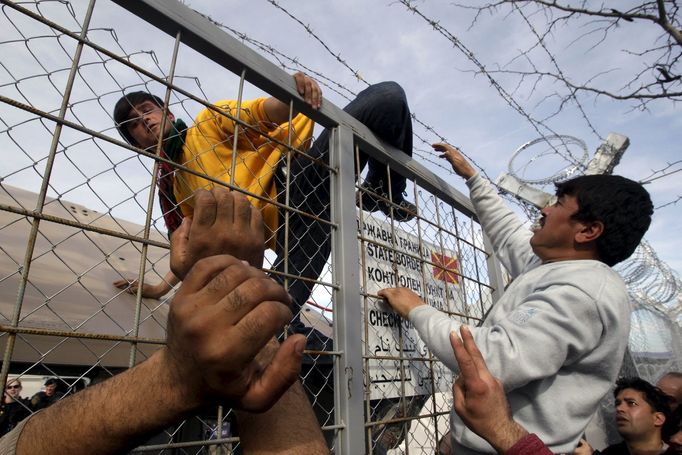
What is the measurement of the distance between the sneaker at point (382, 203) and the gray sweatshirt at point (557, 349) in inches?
28.2

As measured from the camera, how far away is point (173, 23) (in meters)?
1.31

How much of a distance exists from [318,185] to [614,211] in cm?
111

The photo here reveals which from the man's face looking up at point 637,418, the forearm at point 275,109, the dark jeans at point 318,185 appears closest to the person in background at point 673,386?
the man's face looking up at point 637,418

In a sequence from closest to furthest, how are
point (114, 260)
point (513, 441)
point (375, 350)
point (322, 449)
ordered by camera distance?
point (322, 449), point (513, 441), point (375, 350), point (114, 260)

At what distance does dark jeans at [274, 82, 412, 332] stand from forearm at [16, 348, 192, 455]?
37.2 inches

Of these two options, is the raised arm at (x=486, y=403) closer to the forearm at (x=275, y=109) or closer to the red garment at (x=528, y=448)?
the red garment at (x=528, y=448)

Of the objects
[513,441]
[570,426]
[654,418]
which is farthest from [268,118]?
[654,418]

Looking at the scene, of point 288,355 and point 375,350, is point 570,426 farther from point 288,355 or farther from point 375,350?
point 288,355

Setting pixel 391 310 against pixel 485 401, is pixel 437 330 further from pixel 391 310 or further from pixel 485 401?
pixel 391 310

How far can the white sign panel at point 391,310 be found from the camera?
1877 mm

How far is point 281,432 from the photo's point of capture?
2.80 feet

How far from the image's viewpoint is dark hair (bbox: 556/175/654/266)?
167 centimetres

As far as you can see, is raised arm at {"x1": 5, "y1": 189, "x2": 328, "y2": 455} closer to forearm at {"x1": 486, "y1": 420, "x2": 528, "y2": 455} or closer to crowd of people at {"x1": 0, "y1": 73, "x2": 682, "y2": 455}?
crowd of people at {"x1": 0, "y1": 73, "x2": 682, "y2": 455}

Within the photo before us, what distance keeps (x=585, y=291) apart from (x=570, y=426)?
0.40m
